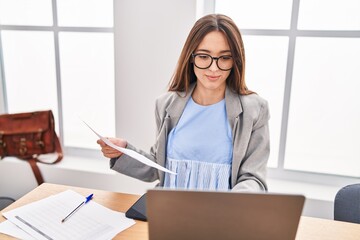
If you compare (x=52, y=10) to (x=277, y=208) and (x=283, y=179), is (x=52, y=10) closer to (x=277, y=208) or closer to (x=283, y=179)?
(x=283, y=179)

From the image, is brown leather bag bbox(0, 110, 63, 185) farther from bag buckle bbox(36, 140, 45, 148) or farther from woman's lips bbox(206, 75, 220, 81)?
woman's lips bbox(206, 75, 220, 81)

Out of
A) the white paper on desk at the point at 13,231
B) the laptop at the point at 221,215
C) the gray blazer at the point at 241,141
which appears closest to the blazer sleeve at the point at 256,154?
the gray blazer at the point at 241,141

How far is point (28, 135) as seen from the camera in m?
2.31

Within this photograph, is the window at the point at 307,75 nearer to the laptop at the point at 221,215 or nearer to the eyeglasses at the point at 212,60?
the eyeglasses at the point at 212,60

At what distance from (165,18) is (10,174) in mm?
1500

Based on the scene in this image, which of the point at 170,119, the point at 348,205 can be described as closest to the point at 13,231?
the point at 170,119

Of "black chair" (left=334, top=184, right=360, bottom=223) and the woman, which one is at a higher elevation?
the woman

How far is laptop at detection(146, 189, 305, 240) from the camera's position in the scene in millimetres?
705

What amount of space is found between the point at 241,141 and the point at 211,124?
0.48ft

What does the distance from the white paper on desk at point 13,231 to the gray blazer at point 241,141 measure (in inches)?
16.8

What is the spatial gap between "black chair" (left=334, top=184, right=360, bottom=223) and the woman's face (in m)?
0.67

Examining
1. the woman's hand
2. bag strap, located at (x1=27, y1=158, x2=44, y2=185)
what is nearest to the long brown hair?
the woman's hand

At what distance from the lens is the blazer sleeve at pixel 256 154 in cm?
135

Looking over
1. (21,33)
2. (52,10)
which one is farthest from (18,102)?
(52,10)
